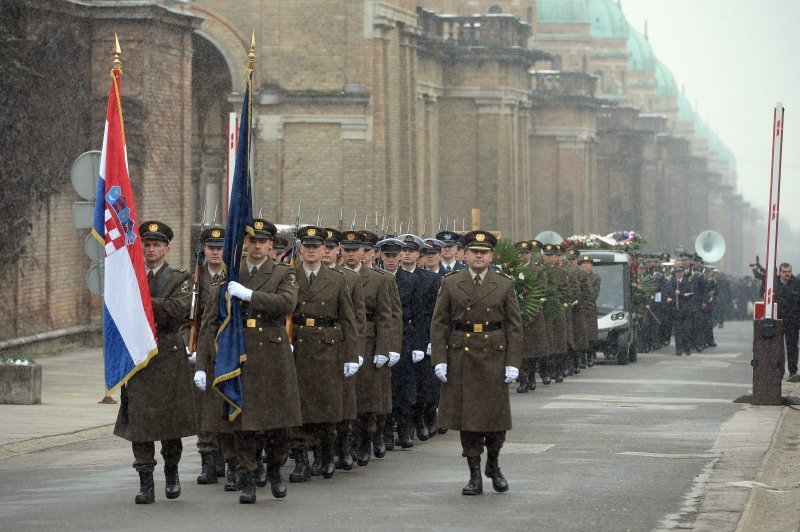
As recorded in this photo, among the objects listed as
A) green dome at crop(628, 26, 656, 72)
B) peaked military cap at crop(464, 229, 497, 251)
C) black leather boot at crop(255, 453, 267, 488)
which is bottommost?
black leather boot at crop(255, 453, 267, 488)

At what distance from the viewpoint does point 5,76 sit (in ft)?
91.0

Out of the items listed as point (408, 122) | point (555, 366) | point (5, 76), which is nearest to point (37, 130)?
point (5, 76)

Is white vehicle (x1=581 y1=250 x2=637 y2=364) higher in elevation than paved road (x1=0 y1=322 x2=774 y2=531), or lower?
higher

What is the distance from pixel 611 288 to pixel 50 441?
18.5 metres

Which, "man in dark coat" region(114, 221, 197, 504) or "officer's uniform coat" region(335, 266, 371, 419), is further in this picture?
"officer's uniform coat" region(335, 266, 371, 419)

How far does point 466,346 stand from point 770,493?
2453 mm

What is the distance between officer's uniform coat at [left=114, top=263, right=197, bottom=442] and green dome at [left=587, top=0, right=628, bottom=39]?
124m

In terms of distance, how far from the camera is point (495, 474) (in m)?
13.3

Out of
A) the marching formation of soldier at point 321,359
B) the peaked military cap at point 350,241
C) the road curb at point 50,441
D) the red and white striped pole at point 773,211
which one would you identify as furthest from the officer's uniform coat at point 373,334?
the red and white striped pole at point 773,211

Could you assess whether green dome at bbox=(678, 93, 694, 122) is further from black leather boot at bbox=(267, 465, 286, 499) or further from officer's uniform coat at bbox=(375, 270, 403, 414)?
black leather boot at bbox=(267, 465, 286, 499)

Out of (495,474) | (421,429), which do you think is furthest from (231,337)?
(421,429)

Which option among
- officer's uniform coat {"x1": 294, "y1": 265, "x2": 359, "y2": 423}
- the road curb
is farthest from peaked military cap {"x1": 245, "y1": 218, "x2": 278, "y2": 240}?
the road curb

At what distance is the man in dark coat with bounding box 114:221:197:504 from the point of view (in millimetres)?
12555

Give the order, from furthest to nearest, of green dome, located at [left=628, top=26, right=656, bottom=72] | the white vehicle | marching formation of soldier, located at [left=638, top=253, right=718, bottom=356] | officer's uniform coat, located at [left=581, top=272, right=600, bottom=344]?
green dome, located at [left=628, top=26, right=656, bottom=72]
marching formation of soldier, located at [left=638, top=253, right=718, bottom=356]
the white vehicle
officer's uniform coat, located at [left=581, top=272, right=600, bottom=344]
